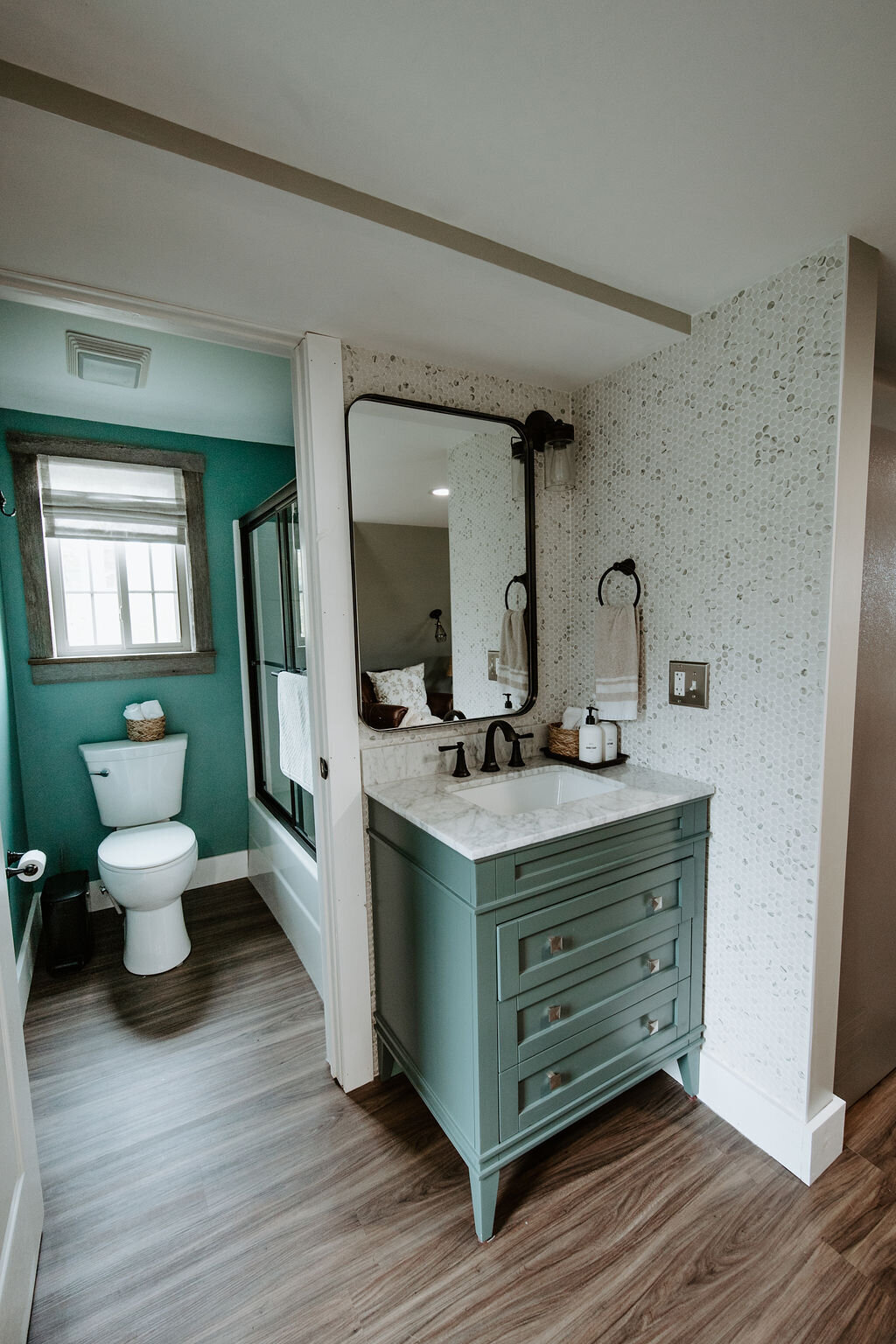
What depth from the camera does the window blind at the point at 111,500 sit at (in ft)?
8.78

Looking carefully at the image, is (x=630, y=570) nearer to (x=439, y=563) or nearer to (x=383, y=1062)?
(x=439, y=563)

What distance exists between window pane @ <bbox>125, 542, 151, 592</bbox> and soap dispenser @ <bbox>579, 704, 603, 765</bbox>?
2272 mm

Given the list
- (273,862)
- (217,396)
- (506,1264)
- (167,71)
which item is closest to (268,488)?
(217,396)

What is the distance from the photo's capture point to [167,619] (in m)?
2.99

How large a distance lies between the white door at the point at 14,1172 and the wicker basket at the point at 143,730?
1528 millimetres

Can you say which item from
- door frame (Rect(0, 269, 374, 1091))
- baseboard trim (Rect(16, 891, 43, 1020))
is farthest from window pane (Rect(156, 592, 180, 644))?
door frame (Rect(0, 269, 374, 1091))

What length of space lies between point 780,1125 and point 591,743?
1.11 metres

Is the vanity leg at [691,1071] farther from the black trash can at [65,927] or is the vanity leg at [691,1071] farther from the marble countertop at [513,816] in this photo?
the black trash can at [65,927]

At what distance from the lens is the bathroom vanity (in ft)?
4.50

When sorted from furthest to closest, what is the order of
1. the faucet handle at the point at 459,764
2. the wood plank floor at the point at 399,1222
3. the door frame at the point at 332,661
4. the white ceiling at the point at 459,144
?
the faucet handle at the point at 459,764 → the door frame at the point at 332,661 → the wood plank floor at the point at 399,1222 → the white ceiling at the point at 459,144

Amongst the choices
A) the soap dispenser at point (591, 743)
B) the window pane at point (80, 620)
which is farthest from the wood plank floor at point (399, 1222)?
the window pane at point (80, 620)

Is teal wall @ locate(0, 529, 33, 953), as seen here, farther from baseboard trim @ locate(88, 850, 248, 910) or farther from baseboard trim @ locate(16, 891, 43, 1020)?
baseboard trim @ locate(88, 850, 248, 910)

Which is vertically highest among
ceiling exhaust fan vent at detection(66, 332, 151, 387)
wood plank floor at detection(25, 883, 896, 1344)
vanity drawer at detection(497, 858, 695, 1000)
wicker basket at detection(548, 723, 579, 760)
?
ceiling exhaust fan vent at detection(66, 332, 151, 387)

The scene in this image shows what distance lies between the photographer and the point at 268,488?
3.15 metres
